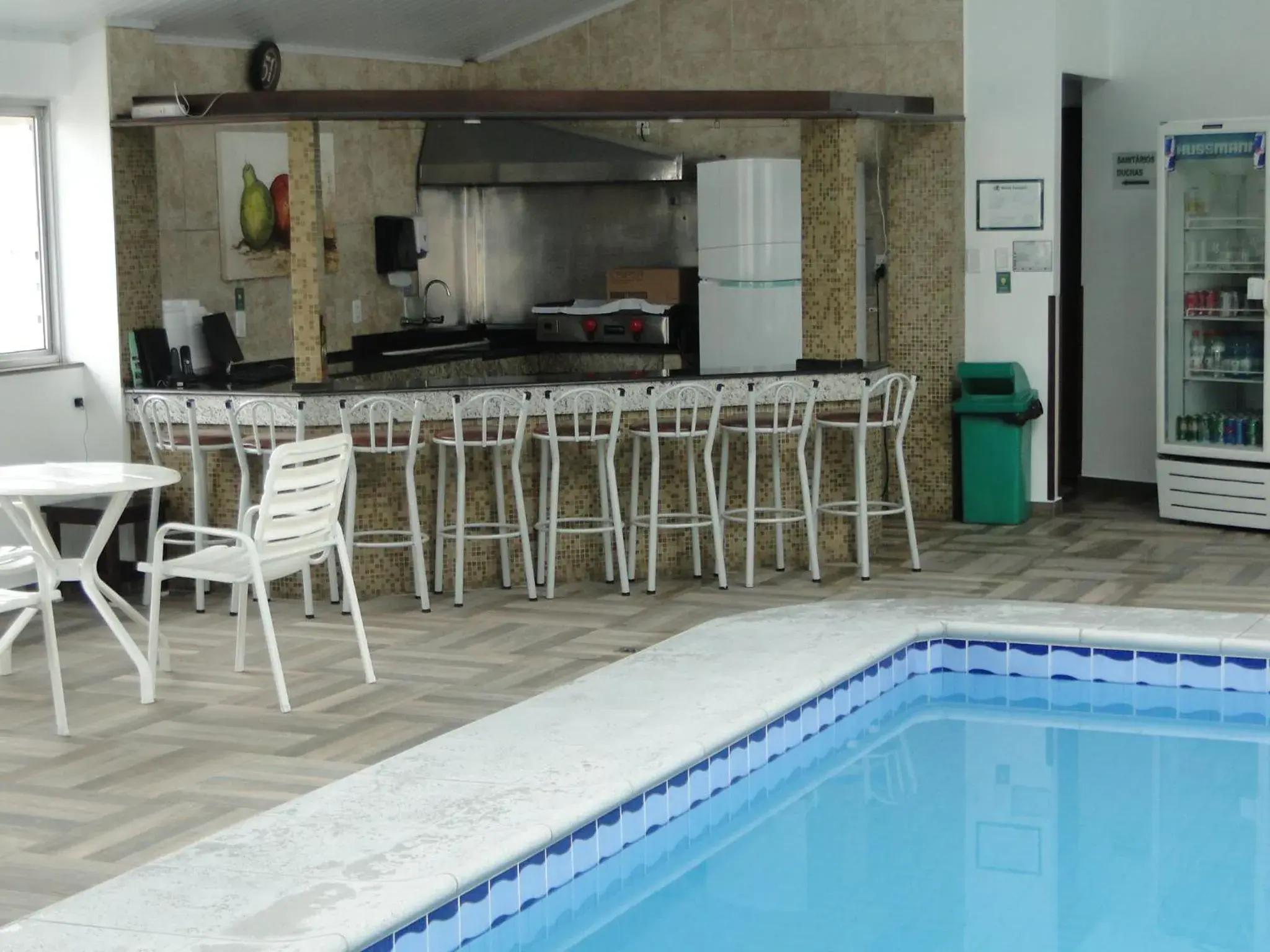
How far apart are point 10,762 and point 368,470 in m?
2.60

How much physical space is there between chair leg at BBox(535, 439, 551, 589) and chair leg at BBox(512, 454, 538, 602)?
182 mm

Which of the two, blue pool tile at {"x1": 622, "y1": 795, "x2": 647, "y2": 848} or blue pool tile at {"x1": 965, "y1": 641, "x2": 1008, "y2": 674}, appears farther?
blue pool tile at {"x1": 965, "y1": 641, "x2": 1008, "y2": 674}

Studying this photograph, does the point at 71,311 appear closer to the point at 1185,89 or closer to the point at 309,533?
the point at 309,533

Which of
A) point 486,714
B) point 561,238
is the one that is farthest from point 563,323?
point 486,714

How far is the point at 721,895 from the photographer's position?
4.38 meters

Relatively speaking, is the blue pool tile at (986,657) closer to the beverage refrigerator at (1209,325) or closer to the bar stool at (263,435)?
the bar stool at (263,435)

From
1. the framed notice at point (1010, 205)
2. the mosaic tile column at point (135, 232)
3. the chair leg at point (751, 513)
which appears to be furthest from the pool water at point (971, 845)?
the mosaic tile column at point (135, 232)

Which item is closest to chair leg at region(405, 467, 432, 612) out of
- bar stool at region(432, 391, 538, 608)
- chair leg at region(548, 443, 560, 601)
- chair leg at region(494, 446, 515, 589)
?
bar stool at region(432, 391, 538, 608)

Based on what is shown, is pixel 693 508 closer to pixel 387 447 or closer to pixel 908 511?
pixel 908 511

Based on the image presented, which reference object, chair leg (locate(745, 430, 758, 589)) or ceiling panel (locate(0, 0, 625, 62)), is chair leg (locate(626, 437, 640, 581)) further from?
ceiling panel (locate(0, 0, 625, 62))

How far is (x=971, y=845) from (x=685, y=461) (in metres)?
3.51

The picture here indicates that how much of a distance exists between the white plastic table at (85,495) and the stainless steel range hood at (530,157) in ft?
13.8

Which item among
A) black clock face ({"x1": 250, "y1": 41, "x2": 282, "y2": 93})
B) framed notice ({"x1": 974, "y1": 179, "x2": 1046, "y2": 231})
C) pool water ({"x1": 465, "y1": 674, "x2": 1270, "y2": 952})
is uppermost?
black clock face ({"x1": 250, "y1": 41, "x2": 282, "y2": 93})

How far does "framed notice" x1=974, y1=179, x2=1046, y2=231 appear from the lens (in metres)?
9.17
